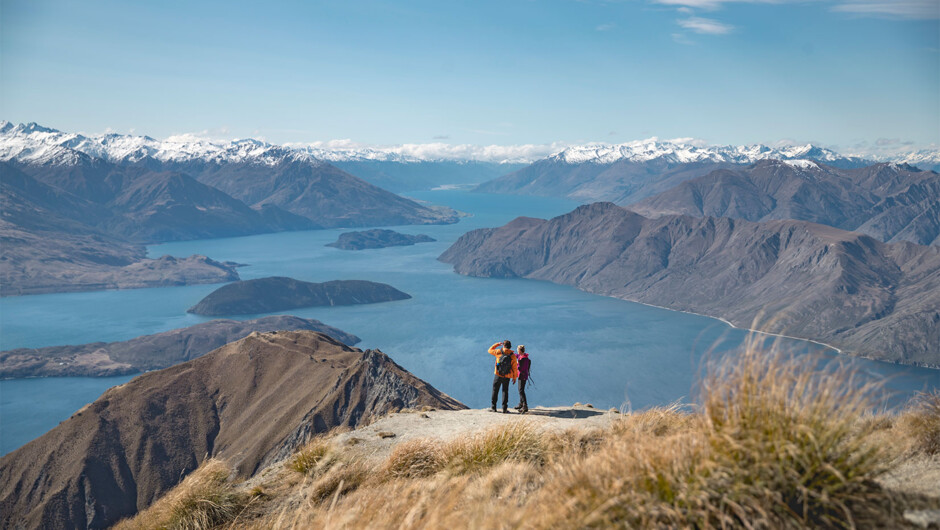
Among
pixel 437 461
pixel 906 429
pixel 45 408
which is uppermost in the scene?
pixel 906 429

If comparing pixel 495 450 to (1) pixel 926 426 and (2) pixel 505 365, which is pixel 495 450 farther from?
(2) pixel 505 365

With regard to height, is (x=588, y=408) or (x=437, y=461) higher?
(x=437, y=461)

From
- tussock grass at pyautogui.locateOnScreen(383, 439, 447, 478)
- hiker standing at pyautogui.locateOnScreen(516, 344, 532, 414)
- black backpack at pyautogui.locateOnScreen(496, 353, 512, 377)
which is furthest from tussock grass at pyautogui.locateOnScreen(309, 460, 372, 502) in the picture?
hiker standing at pyautogui.locateOnScreen(516, 344, 532, 414)

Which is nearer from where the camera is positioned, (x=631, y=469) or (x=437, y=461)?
(x=631, y=469)

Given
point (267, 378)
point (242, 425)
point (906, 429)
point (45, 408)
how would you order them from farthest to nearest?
point (45, 408)
point (267, 378)
point (242, 425)
point (906, 429)

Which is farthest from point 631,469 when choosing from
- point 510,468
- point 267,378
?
point 267,378

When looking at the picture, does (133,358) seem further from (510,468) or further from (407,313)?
(510,468)

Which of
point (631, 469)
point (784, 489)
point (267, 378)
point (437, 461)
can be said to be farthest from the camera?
point (267, 378)

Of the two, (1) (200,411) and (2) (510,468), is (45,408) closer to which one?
(1) (200,411)
